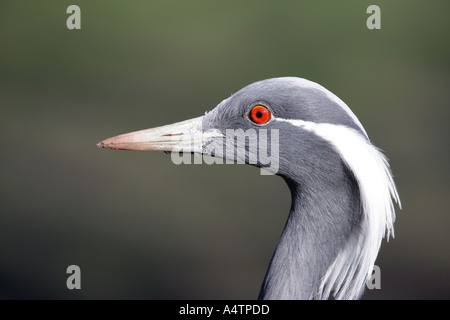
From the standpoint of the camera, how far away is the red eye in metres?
3.94

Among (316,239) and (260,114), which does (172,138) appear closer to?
(260,114)

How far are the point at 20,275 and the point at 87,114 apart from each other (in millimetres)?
3585

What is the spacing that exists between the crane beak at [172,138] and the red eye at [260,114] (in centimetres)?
24

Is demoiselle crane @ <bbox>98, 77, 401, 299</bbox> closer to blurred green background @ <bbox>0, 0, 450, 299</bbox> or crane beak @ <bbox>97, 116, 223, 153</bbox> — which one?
crane beak @ <bbox>97, 116, 223, 153</bbox>

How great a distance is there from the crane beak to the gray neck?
687 millimetres

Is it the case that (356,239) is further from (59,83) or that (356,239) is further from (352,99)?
(59,83)

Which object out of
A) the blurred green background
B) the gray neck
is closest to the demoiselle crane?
the gray neck

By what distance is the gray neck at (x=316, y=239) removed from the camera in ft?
12.5

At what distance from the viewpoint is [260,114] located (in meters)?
3.96

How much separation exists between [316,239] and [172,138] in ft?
3.27
